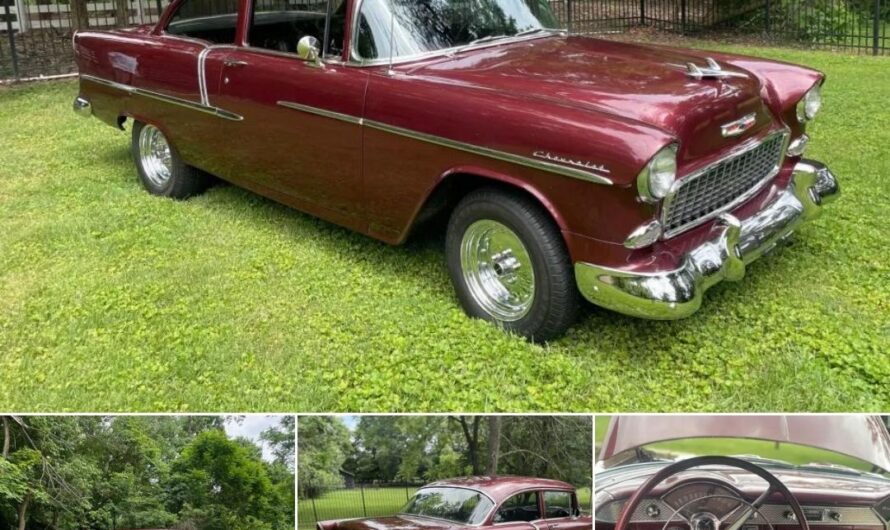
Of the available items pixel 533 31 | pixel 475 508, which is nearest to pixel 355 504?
pixel 475 508

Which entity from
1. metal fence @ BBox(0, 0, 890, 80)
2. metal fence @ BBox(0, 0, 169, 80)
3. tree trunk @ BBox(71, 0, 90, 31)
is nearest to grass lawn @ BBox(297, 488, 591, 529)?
metal fence @ BBox(0, 0, 169, 80)

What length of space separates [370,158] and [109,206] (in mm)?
2836

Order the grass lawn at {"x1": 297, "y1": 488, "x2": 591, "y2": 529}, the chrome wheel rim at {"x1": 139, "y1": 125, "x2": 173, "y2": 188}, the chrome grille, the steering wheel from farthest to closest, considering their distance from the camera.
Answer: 1. the chrome wheel rim at {"x1": 139, "y1": 125, "x2": 173, "y2": 188}
2. the chrome grille
3. the grass lawn at {"x1": 297, "y1": 488, "x2": 591, "y2": 529}
4. the steering wheel

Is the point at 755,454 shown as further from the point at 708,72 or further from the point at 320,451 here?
the point at 708,72

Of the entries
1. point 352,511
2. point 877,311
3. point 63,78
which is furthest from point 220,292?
point 63,78

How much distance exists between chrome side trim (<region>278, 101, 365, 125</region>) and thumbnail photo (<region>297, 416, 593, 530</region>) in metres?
2.13

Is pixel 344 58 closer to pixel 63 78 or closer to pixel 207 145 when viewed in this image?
pixel 207 145

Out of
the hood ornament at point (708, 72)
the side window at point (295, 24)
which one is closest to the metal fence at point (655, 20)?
the side window at point (295, 24)

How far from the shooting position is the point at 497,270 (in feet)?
13.0

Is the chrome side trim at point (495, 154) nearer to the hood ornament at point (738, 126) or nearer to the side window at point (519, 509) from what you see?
the hood ornament at point (738, 126)

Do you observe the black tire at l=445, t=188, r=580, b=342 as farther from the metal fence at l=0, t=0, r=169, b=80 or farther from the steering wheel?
the metal fence at l=0, t=0, r=169, b=80

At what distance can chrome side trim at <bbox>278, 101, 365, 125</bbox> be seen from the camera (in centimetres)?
416

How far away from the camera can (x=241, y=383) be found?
369 cm

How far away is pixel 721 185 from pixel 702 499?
199 cm
